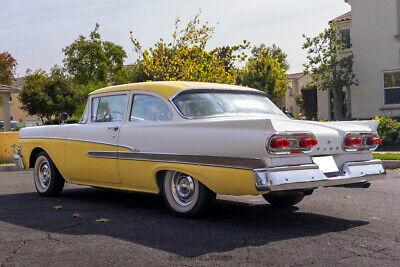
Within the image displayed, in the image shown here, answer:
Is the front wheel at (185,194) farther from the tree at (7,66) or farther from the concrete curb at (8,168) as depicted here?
the tree at (7,66)

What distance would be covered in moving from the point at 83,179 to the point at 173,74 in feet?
45.4

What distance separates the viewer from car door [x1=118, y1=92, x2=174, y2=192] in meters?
6.53

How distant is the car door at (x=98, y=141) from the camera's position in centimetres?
710

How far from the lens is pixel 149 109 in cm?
684

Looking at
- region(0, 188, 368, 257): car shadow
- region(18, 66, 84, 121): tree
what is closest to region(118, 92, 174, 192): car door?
region(0, 188, 368, 257): car shadow

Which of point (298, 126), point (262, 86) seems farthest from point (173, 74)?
point (262, 86)

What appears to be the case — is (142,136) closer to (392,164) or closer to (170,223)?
(170,223)

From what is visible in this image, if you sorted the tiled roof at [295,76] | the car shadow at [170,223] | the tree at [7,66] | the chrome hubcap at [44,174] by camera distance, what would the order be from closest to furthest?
the car shadow at [170,223] → the chrome hubcap at [44,174] → the tree at [7,66] → the tiled roof at [295,76]

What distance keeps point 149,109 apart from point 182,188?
1.14 meters

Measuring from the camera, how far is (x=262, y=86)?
45344 millimetres

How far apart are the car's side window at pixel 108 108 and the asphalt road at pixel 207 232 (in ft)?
3.91

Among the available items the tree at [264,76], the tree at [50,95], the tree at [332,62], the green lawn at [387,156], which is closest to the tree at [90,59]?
the tree at [50,95]

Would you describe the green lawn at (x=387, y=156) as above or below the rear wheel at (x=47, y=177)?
below

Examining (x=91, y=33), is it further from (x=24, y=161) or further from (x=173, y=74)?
(x=24, y=161)
